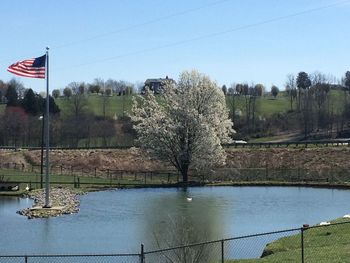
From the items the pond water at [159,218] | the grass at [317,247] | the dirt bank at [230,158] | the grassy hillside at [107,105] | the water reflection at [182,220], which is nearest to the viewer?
the grass at [317,247]

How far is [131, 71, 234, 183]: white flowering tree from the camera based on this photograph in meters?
63.7

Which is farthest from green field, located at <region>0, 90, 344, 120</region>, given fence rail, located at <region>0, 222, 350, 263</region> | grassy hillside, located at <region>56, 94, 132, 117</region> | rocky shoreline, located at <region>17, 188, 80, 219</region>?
fence rail, located at <region>0, 222, 350, 263</region>

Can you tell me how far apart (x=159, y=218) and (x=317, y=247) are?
15.9m

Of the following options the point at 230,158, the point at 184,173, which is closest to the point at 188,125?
the point at 184,173

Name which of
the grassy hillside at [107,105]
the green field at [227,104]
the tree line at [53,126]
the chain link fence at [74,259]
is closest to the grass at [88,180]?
the chain link fence at [74,259]

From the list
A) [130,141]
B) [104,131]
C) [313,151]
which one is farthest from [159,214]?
[104,131]

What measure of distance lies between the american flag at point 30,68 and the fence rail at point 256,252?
15.7 metres

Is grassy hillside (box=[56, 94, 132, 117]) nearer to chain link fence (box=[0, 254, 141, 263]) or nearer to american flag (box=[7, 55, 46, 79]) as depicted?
american flag (box=[7, 55, 46, 79])

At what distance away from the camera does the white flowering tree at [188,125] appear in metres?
63.7

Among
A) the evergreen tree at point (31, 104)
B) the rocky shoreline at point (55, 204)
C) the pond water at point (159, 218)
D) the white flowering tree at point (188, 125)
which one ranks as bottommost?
the pond water at point (159, 218)

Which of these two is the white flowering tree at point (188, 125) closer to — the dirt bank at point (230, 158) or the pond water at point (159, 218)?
the pond water at point (159, 218)

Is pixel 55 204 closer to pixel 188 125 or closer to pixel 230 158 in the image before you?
pixel 188 125

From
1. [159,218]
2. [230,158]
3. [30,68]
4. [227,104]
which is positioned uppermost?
[227,104]

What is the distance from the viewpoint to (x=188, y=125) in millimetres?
64000
